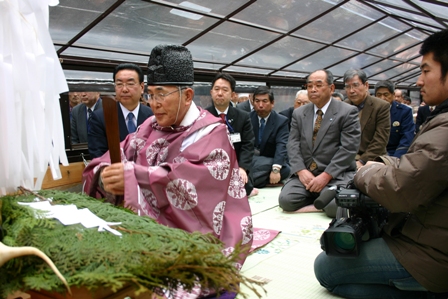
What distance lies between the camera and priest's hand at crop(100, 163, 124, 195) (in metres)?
1.84

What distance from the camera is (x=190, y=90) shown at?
2.41 m

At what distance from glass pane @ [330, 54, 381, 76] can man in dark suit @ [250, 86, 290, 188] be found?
3.02 metres

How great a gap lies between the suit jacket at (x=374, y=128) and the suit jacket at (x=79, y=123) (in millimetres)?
3376

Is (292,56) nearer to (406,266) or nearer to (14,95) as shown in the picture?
(406,266)

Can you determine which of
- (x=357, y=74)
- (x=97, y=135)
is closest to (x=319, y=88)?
(x=357, y=74)

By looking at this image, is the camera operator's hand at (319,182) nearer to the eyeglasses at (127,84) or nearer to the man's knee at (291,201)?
the man's knee at (291,201)

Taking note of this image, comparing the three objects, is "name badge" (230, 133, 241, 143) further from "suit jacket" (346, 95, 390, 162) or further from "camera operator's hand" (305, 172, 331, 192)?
"suit jacket" (346, 95, 390, 162)

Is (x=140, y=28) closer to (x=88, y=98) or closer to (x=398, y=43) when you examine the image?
(x=88, y=98)

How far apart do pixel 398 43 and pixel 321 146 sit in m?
5.12

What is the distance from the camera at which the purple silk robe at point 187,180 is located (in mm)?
2055

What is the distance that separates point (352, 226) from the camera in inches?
88.0

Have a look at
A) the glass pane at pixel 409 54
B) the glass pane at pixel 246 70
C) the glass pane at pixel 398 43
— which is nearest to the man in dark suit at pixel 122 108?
the glass pane at pixel 246 70

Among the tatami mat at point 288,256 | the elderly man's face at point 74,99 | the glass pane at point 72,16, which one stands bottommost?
the tatami mat at point 288,256

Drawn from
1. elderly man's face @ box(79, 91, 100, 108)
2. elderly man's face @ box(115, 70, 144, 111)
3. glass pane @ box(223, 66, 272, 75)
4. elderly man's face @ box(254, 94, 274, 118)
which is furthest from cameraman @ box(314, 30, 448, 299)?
glass pane @ box(223, 66, 272, 75)
